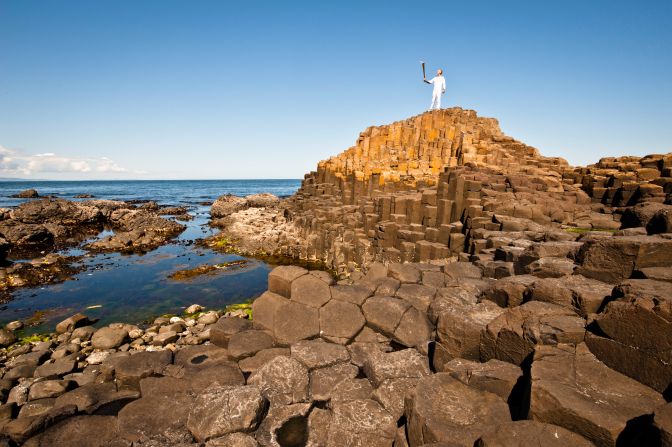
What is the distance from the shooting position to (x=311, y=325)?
6762 mm

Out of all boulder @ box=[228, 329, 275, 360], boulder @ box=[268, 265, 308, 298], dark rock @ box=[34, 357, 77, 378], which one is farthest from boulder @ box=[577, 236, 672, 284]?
dark rock @ box=[34, 357, 77, 378]

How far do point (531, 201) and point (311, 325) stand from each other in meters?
11.2

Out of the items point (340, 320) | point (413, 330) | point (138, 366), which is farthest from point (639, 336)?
point (138, 366)

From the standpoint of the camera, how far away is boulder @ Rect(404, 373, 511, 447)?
3.57 meters

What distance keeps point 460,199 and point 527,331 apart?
396 inches

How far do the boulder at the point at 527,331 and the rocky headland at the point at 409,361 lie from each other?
0.02 metres

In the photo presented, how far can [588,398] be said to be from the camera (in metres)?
3.36

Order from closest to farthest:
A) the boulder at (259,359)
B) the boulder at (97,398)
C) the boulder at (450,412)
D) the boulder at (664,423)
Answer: the boulder at (664,423) → the boulder at (450,412) → the boulder at (97,398) → the boulder at (259,359)

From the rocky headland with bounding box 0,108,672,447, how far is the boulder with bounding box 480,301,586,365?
0.02 metres

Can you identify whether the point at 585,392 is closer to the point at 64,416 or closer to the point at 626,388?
the point at 626,388

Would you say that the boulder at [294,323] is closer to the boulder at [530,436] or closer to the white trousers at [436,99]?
the boulder at [530,436]

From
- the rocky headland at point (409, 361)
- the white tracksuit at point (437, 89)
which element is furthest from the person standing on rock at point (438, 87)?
the rocky headland at point (409, 361)

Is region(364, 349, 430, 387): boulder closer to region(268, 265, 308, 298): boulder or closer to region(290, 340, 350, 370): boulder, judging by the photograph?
region(290, 340, 350, 370): boulder

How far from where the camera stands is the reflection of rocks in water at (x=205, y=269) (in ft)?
56.6
